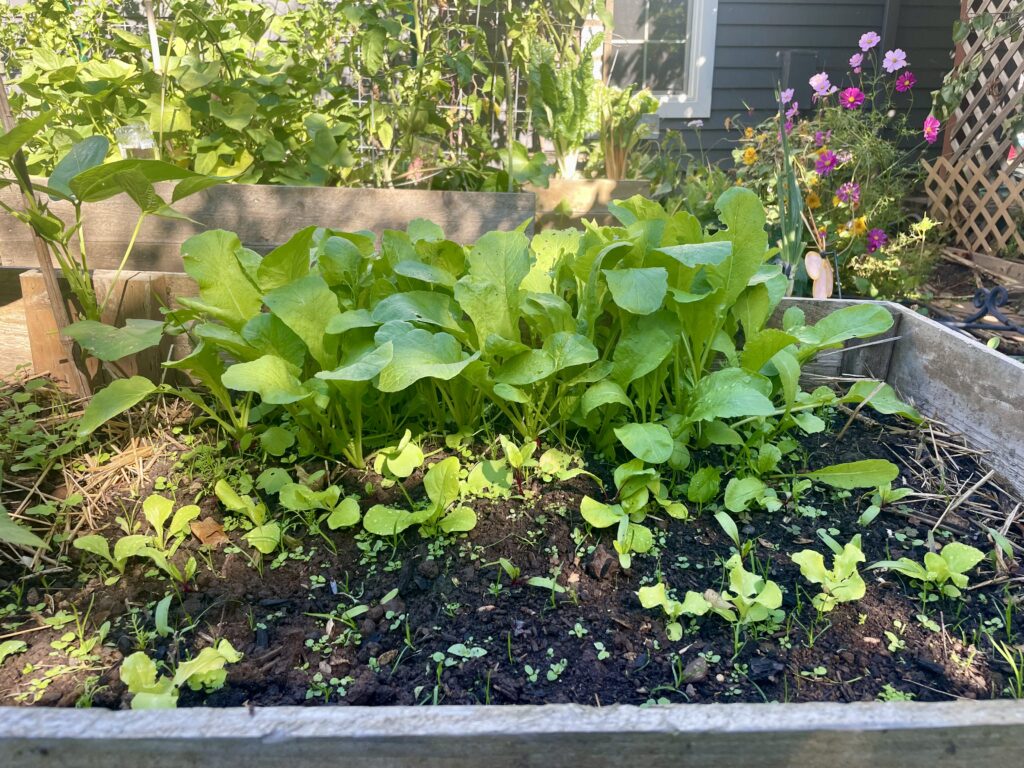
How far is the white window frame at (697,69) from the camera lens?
200 inches

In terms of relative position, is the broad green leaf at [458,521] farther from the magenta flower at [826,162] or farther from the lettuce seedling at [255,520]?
the magenta flower at [826,162]

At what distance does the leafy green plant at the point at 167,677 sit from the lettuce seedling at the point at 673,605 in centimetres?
55

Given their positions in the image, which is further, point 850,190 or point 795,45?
point 795,45

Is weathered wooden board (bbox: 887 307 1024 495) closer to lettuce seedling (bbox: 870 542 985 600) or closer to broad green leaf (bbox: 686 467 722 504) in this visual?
lettuce seedling (bbox: 870 542 985 600)

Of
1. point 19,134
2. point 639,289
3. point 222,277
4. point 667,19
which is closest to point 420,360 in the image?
point 639,289

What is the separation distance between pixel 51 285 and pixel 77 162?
0.24 meters

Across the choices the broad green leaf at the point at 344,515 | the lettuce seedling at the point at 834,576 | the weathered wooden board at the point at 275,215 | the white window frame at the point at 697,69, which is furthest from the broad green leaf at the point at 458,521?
the white window frame at the point at 697,69

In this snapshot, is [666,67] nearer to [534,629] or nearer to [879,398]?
[879,398]

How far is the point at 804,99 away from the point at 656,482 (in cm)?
513

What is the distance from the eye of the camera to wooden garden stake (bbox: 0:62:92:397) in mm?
1206

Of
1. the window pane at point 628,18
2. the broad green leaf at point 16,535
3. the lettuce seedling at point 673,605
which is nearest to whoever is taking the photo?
the broad green leaf at point 16,535

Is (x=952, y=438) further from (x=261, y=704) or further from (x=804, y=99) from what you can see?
(x=804, y=99)

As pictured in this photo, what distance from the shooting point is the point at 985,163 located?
415 centimetres

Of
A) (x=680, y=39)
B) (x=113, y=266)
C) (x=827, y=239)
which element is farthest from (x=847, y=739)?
(x=680, y=39)
